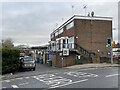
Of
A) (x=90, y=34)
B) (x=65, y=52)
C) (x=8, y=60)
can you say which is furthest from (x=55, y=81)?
(x=90, y=34)

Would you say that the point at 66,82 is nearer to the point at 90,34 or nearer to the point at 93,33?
the point at 90,34

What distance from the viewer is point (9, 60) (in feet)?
72.4

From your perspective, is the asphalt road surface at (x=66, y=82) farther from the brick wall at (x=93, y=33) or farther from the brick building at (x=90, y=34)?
the brick wall at (x=93, y=33)

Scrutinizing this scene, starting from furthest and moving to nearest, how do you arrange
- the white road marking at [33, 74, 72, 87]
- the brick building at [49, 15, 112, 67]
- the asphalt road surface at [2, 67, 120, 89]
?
the brick building at [49, 15, 112, 67], the white road marking at [33, 74, 72, 87], the asphalt road surface at [2, 67, 120, 89]

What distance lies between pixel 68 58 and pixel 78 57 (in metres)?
1.57

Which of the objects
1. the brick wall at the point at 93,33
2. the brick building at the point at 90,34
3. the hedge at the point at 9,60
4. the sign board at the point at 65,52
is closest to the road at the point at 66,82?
the hedge at the point at 9,60

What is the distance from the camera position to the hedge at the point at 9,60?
21.5m

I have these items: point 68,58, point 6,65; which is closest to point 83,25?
point 68,58

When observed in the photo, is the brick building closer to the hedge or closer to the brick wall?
the brick wall

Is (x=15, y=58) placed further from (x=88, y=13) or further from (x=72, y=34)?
(x=88, y=13)

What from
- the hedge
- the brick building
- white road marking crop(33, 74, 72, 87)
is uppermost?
the brick building

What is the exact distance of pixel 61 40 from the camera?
44062 mm

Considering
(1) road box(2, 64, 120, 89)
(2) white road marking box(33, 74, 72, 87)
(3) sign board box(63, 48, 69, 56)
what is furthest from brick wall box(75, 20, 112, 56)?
(2) white road marking box(33, 74, 72, 87)

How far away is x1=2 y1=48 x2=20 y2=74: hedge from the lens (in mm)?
21469
